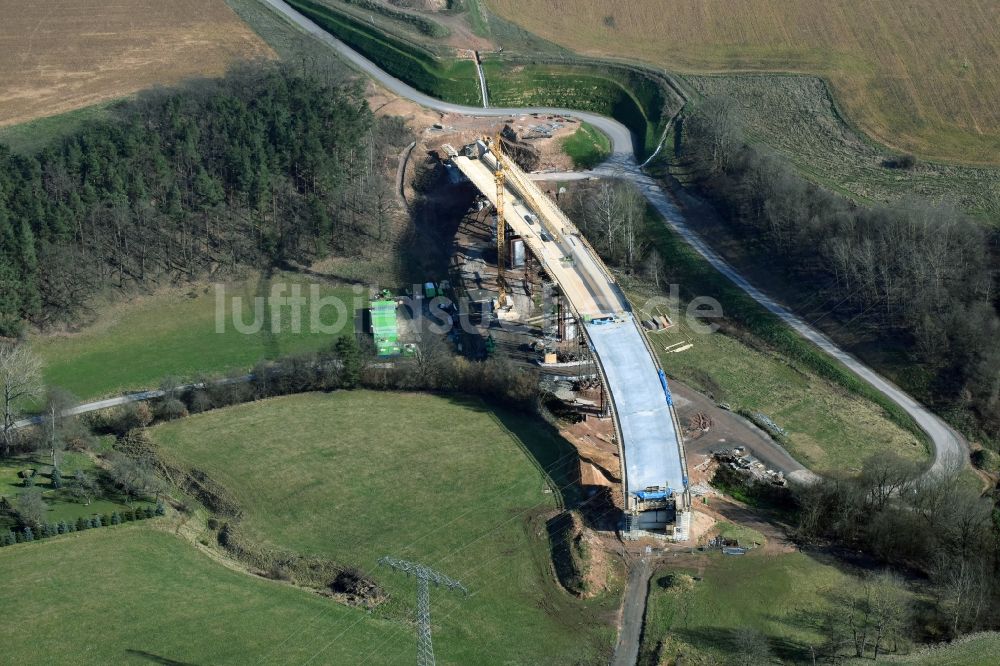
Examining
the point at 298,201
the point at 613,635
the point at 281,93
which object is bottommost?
the point at 613,635

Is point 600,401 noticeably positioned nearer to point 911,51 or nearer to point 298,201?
point 298,201

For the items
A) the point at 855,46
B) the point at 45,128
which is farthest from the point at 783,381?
the point at 45,128

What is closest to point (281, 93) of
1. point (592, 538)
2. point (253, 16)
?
point (253, 16)

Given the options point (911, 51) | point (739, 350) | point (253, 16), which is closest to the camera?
point (739, 350)

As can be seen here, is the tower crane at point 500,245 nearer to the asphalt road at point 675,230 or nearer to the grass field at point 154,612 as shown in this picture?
the asphalt road at point 675,230

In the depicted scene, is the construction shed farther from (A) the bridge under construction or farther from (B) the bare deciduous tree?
(B) the bare deciduous tree

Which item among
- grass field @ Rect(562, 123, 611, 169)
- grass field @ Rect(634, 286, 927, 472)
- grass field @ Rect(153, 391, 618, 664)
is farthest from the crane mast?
grass field @ Rect(562, 123, 611, 169)

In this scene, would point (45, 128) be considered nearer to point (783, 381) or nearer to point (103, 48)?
point (103, 48)
